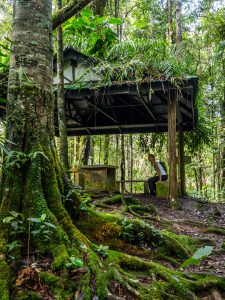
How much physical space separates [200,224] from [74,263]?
4.30 metres

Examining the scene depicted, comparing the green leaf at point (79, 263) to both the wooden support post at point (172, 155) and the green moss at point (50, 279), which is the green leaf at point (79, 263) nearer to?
the green moss at point (50, 279)

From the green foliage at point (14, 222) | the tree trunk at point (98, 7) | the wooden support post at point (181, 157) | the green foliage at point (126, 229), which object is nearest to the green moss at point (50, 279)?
the green foliage at point (14, 222)

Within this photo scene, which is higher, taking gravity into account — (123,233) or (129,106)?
(129,106)

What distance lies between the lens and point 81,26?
8.45m

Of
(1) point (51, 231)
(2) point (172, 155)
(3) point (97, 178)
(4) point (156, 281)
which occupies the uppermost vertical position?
(2) point (172, 155)

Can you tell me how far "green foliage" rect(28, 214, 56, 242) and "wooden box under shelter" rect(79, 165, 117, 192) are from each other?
6.95 metres

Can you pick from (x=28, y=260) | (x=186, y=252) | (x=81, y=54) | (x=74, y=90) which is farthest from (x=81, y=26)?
(x=28, y=260)

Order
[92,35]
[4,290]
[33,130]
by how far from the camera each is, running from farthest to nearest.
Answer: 1. [92,35]
2. [33,130]
3. [4,290]

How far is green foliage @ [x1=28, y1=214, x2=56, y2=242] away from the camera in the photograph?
9.20ft

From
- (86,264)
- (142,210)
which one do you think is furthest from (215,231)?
(86,264)

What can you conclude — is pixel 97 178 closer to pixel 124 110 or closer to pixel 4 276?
pixel 124 110

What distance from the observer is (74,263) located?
270cm

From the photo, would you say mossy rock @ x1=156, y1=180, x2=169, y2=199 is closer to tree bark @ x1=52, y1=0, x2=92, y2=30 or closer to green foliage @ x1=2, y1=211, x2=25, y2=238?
tree bark @ x1=52, y1=0, x2=92, y2=30

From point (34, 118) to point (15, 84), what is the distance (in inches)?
16.4
